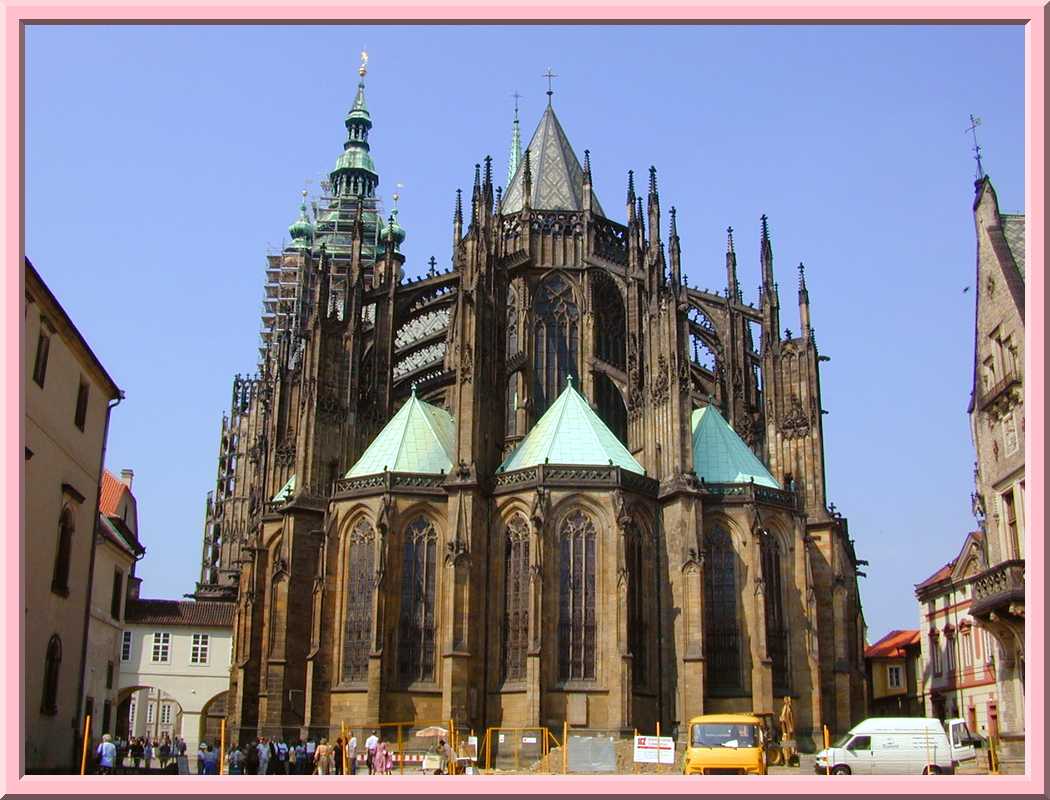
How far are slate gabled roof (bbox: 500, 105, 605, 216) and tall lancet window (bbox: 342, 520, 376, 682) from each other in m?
20.5

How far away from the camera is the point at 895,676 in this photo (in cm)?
6562

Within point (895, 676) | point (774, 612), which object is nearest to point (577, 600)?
point (774, 612)

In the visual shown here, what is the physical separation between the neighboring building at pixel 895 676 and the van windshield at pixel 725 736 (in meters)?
34.5

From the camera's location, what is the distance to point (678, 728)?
41.3 m

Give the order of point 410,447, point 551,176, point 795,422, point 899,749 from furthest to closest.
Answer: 1. point 551,176
2. point 795,422
3. point 410,447
4. point 899,749

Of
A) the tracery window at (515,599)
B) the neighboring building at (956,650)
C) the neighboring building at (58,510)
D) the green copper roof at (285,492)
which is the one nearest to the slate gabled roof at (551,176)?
the green copper roof at (285,492)

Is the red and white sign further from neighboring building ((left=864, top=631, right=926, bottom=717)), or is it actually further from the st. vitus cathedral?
neighboring building ((left=864, top=631, right=926, bottom=717))

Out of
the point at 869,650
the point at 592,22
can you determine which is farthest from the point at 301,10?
the point at 869,650

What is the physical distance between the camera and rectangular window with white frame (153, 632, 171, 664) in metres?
61.1

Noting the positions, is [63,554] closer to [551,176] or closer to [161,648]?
[161,648]

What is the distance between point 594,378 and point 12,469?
37.9 meters

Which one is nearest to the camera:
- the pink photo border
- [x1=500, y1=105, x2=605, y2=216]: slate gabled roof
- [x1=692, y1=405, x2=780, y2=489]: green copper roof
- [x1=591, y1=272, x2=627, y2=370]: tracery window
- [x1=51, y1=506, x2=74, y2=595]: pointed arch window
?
the pink photo border

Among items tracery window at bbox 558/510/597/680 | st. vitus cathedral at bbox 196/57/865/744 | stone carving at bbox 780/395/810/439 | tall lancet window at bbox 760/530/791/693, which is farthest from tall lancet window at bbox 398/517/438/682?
stone carving at bbox 780/395/810/439

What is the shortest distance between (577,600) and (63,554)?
1787cm
